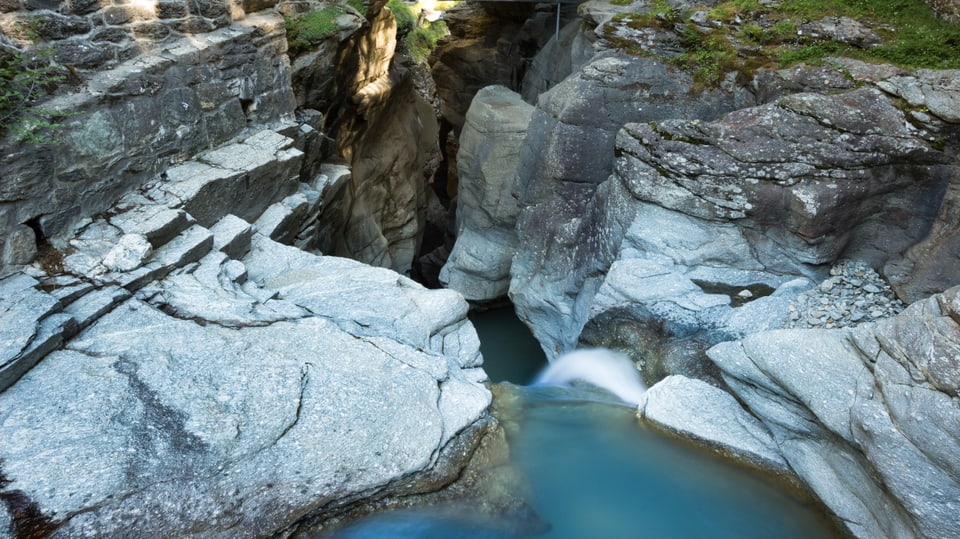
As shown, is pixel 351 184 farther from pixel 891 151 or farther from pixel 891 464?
pixel 891 464

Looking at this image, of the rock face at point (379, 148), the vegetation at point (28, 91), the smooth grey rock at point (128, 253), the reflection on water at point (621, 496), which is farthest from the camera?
the rock face at point (379, 148)

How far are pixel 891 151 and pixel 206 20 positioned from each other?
796 centimetres

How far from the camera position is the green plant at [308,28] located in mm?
9430

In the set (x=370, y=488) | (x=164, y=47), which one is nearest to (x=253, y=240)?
(x=164, y=47)

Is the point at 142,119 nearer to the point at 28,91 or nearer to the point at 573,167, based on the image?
the point at 28,91

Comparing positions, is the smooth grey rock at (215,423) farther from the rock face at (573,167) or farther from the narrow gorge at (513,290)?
the rock face at (573,167)

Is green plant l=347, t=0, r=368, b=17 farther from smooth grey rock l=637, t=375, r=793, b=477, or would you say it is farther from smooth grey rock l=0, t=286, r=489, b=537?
smooth grey rock l=637, t=375, r=793, b=477

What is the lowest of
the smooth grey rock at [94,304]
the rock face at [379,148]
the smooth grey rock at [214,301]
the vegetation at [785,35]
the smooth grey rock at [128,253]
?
the rock face at [379,148]

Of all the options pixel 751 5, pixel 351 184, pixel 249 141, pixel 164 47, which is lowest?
pixel 351 184

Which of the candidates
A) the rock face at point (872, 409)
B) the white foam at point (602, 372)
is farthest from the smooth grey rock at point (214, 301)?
the rock face at point (872, 409)

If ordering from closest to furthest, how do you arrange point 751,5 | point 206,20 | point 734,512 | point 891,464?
point 891,464 < point 734,512 < point 206,20 < point 751,5

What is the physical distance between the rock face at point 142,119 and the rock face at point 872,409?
6312mm

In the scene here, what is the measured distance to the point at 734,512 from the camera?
4961 millimetres

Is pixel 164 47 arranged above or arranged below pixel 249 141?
above
